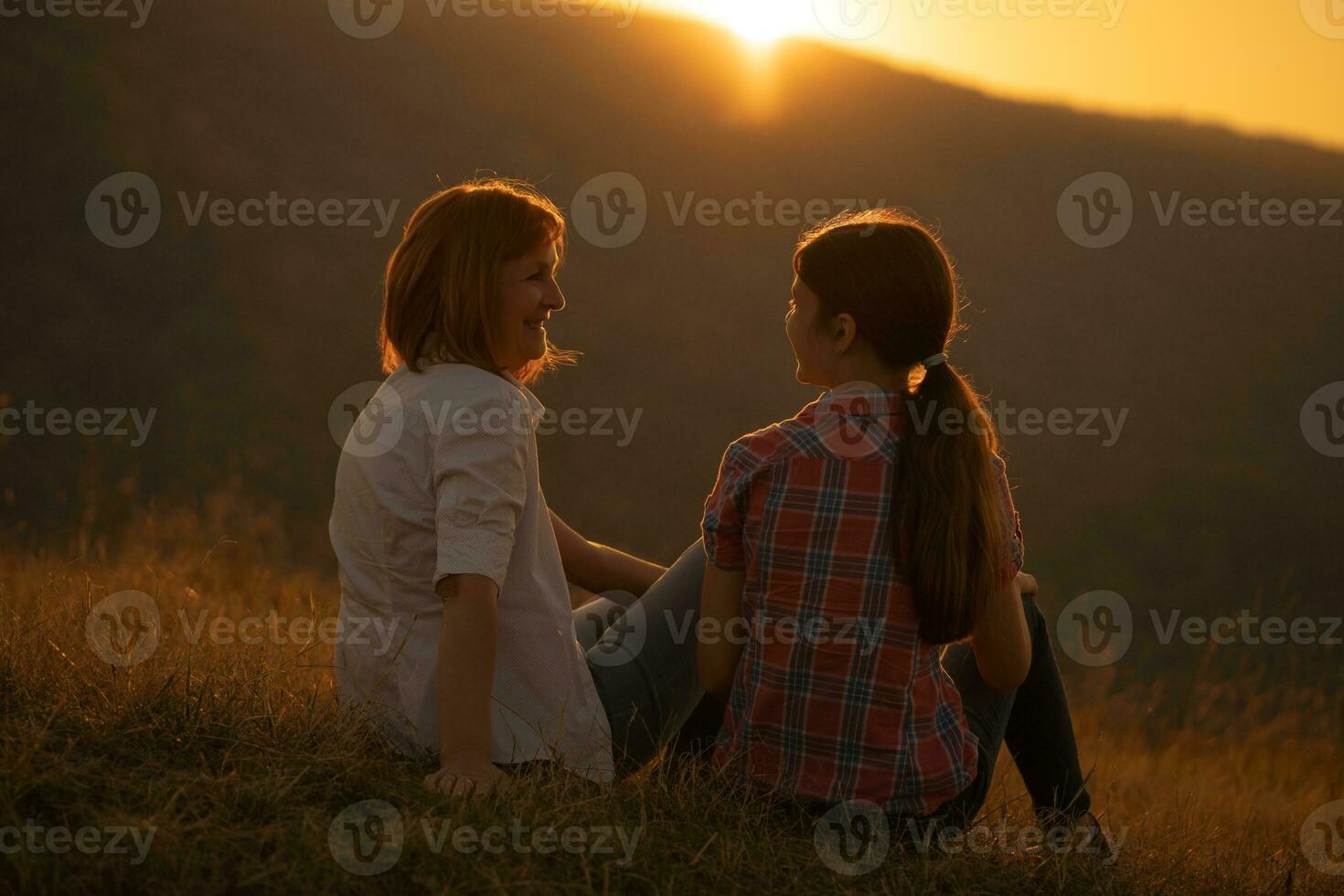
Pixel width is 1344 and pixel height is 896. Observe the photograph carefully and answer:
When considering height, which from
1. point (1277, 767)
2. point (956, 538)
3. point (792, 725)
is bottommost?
point (1277, 767)

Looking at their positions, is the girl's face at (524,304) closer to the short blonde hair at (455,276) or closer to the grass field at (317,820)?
the short blonde hair at (455,276)

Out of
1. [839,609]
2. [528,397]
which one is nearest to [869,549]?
[839,609]

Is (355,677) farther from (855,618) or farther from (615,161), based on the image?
(615,161)

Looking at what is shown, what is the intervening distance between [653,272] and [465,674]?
13.0m

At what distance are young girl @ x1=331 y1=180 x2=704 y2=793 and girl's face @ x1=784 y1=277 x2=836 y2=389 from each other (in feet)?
1.88

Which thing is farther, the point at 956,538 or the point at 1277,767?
the point at 1277,767

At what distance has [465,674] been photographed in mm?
2266

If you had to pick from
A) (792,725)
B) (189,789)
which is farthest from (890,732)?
(189,789)

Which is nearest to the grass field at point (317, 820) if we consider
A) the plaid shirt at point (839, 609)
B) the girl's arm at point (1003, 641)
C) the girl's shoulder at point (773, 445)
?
the plaid shirt at point (839, 609)

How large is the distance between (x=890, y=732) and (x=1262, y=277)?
17.0 metres

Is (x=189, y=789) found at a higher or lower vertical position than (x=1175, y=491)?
lower

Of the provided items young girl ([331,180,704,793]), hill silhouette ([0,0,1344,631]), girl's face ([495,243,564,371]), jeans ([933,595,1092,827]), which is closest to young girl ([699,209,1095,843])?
jeans ([933,595,1092,827])

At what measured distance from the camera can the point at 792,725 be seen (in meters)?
2.52

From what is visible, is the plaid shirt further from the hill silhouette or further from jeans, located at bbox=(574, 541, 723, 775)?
the hill silhouette
